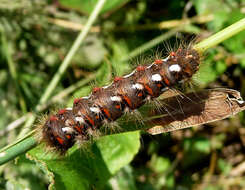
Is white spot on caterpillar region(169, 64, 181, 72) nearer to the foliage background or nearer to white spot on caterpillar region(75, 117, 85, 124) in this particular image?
white spot on caterpillar region(75, 117, 85, 124)

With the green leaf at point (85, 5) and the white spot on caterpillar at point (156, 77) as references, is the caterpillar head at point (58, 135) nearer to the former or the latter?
the white spot on caterpillar at point (156, 77)

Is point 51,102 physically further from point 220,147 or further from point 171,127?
point 220,147

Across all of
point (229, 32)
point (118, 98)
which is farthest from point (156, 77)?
point (229, 32)

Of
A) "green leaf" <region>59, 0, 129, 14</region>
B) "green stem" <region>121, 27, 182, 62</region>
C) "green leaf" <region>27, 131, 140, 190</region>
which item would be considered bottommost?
"green leaf" <region>27, 131, 140, 190</region>

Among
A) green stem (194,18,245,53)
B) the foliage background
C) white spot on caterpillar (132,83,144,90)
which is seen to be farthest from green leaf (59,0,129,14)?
green stem (194,18,245,53)

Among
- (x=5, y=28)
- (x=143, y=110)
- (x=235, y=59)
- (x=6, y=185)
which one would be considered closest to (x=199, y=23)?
(x=235, y=59)

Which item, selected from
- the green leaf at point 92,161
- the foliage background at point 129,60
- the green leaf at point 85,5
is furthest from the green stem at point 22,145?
the green leaf at point 85,5
